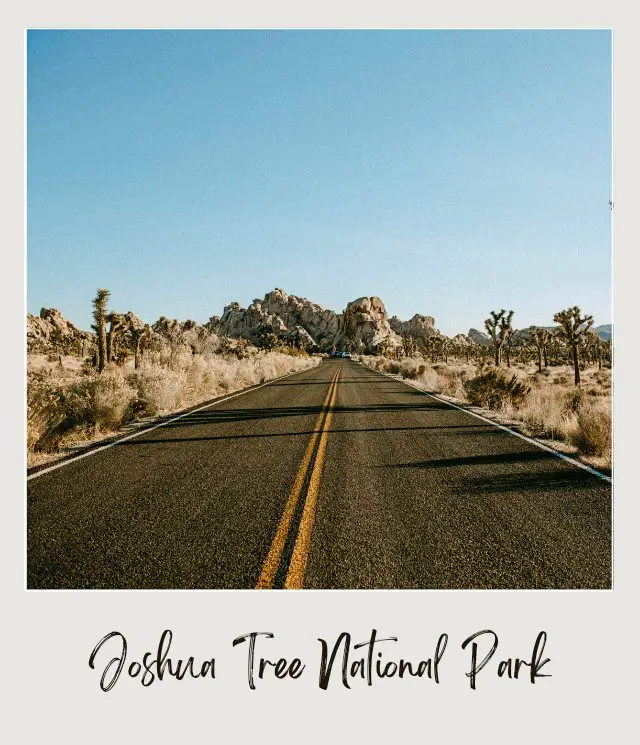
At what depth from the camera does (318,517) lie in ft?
15.4

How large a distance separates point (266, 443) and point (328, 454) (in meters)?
1.45

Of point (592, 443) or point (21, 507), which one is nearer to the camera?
point (21, 507)

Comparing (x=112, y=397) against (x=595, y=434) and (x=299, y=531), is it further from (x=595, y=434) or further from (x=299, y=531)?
(x=595, y=434)

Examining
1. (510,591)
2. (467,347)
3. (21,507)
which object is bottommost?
(510,591)

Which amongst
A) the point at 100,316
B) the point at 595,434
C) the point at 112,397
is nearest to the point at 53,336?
the point at 100,316

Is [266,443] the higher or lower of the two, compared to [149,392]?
lower

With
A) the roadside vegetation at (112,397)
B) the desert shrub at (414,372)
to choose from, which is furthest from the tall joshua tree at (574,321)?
the roadside vegetation at (112,397)

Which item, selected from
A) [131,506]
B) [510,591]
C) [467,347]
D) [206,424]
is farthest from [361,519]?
[467,347]

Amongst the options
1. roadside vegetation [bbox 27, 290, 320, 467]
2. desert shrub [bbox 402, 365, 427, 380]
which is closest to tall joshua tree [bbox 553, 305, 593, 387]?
desert shrub [bbox 402, 365, 427, 380]


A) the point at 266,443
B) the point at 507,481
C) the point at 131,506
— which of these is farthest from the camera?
the point at 266,443

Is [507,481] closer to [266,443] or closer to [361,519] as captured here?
[361,519]

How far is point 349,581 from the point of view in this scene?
3.43 metres

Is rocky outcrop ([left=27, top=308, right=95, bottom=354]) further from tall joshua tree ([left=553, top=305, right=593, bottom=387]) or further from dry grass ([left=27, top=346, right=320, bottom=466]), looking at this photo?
tall joshua tree ([left=553, top=305, right=593, bottom=387])

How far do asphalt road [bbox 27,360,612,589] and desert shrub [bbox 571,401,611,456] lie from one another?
2.71 ft
